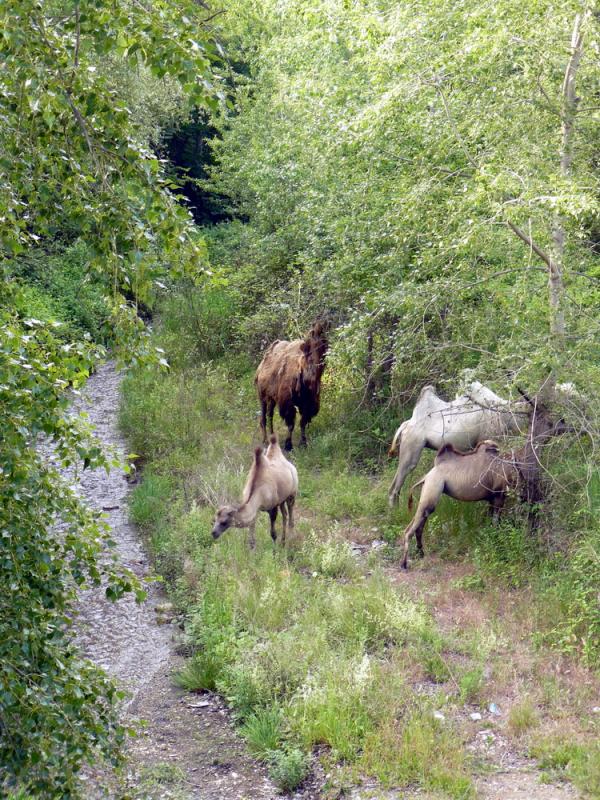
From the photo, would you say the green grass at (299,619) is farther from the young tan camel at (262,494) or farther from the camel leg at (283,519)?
the young tan camel at (262,494)

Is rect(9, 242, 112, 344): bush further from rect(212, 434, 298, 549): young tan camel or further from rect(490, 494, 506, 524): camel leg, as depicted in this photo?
rect(490, 494, 506, 524): camel leg

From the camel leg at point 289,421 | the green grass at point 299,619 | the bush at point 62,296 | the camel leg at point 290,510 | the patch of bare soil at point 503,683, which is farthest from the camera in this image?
the bush at point 62,296

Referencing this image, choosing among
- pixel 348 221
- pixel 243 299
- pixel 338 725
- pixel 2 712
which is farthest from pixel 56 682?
pixel 243 299

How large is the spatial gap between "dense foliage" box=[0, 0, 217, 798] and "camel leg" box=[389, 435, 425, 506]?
269 inches

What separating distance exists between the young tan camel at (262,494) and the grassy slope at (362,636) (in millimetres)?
483

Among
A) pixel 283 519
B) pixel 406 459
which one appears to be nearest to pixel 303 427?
pixel 406 459

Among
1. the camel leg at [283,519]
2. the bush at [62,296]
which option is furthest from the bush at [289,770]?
the bush at [62,296]

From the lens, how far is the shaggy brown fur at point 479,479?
927cm

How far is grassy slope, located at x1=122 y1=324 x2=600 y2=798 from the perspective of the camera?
6473 millimetres

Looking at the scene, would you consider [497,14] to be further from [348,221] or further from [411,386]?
[411,386]

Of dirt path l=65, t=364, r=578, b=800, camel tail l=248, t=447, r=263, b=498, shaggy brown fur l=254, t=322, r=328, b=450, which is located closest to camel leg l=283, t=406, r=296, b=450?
shaggy brown fur l=254, t=322, r=328, b=450

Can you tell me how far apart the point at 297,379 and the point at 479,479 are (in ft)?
14.5

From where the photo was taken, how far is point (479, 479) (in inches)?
360

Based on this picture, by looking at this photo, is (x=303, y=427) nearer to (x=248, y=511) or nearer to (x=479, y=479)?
(x=248, y=511)
